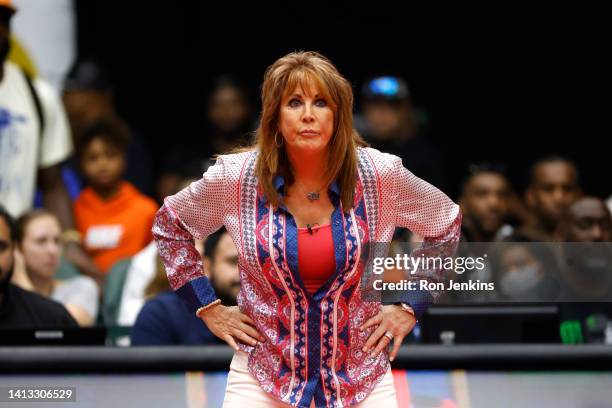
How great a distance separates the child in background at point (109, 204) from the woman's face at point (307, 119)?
413cm

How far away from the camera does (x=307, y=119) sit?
4258 mm

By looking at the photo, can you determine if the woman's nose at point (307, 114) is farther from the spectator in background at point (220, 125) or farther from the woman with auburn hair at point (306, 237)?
the spectator in background at point (220, 125)

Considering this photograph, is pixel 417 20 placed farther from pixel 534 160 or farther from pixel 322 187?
pixel 322 187

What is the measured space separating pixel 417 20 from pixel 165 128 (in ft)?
6.22

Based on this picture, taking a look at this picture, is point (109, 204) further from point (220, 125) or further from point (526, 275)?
point (526, 275)

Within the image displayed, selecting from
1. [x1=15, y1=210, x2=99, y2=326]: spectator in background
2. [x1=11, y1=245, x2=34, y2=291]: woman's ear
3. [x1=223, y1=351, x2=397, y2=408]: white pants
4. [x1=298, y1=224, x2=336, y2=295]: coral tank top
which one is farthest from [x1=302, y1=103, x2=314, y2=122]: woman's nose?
[x1=15, y1=210, x2=99, y2=326]: spectator in background

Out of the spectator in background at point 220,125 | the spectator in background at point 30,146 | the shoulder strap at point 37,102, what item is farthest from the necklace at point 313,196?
the spectator in background at point 220,125

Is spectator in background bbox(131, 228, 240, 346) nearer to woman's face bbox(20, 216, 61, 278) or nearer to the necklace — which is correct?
woman's face bbox(20, 216, 61, 278)

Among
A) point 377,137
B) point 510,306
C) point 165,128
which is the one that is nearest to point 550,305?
point 510,306

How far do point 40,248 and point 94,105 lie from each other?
6.00 feet

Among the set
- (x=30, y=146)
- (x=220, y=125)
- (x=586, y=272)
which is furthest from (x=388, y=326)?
(x=220, y=125)

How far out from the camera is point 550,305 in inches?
Answer: 239

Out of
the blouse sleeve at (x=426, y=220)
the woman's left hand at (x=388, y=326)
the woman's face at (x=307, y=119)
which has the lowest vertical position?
the woman's left hand at (x=388, y=326)

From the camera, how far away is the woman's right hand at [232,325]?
14.4 ft
